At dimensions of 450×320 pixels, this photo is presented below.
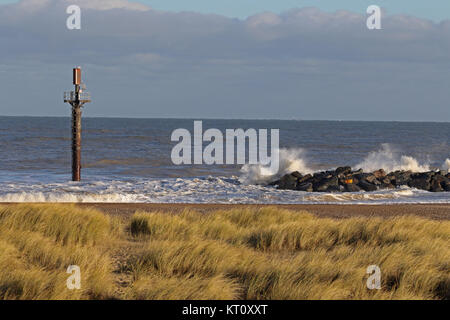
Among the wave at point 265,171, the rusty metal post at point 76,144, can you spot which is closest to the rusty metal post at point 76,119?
the rusty metal post at point 76,144

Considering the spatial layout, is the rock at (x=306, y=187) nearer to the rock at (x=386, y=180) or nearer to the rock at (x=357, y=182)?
the rock at (x=357, y=182)

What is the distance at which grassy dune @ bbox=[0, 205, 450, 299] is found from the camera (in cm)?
670

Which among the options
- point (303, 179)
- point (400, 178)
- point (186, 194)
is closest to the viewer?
Answer: point (186, 194)

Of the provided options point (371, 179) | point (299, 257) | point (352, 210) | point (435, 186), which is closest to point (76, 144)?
Answer: point (371, 179)

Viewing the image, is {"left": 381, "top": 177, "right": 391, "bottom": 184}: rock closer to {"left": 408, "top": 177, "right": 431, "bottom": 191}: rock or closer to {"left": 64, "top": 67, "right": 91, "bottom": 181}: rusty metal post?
{"left": 408, "top": 177, "right": 431, "bottom": 191}: rock

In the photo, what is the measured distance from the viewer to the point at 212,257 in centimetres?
798

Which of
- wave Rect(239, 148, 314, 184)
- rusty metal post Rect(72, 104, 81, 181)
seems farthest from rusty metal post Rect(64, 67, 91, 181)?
wave Rect(239, 148, 314, 184)

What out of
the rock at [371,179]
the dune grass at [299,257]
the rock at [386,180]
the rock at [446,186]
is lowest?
the rock at [446,186]

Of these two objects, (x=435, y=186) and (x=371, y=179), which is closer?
(x=435, y=186)

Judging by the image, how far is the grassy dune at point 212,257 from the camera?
6.70 m

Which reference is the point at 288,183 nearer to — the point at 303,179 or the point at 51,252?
the point at 303,179

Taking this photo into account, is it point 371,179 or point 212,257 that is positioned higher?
point 212,257

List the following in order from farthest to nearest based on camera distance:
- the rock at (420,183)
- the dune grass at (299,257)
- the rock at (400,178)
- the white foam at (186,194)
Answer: the rock at (400,178) → the rock at (420,183) → the white foam at (186,194) → the dune grass at (299,257)
